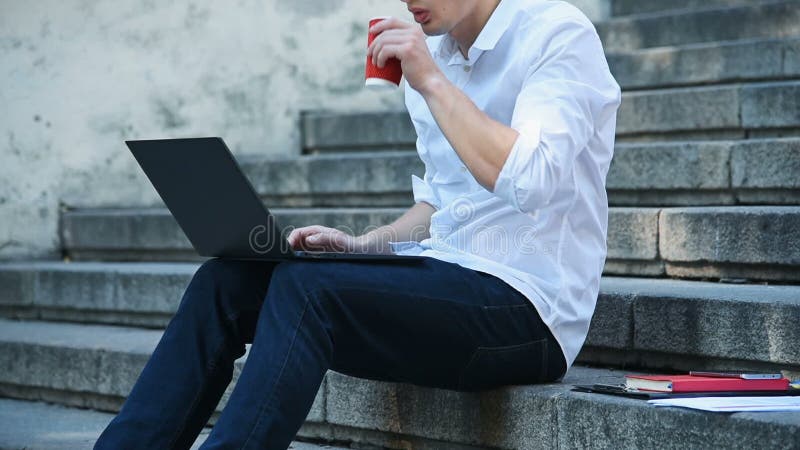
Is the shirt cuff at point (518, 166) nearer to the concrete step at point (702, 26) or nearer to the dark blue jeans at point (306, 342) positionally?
the dark blue jeans at point (306, 342)

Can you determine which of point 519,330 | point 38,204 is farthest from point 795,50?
point 38,204

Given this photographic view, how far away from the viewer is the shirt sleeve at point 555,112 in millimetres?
2342

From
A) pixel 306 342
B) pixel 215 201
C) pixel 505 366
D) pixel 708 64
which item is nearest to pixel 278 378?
pixel 306 342

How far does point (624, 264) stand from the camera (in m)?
3.66

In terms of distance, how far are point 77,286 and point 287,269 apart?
2.47 meters

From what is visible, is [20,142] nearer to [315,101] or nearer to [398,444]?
[315,101]

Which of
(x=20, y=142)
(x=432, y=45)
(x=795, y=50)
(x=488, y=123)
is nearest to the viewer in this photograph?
(x=488, y=123)

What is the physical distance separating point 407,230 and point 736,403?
3.31 feet

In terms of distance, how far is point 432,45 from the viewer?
2951 mm

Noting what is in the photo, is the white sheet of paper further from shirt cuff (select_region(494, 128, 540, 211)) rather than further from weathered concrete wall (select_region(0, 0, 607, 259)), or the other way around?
weathered concrete wall (select_region(0, 0, 607, 259))

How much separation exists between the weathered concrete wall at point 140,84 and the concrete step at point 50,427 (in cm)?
142

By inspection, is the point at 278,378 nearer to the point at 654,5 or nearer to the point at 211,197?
the point at 211,197

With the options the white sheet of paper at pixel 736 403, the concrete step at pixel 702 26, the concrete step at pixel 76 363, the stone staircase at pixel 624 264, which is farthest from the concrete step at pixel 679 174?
the white sheet of paper at pixel 736 403

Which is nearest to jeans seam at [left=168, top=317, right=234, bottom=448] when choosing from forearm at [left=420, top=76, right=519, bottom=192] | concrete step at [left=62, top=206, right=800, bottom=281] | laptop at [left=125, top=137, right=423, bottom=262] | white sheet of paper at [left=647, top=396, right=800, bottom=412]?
laptop at [left=125, top=137, right=423, bottom=262]
